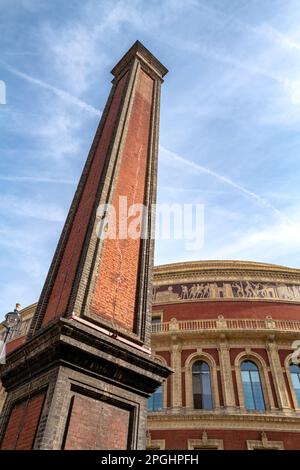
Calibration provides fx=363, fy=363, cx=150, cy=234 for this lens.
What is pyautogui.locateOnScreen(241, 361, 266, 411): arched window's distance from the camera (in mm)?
17719

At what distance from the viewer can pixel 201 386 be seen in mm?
18641

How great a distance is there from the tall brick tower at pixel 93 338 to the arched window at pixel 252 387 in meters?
12.8

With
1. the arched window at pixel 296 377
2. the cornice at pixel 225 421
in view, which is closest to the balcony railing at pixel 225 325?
the arched window at pixel 296 377

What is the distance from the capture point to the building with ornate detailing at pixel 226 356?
1662 cm

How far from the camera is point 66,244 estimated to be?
351 inches

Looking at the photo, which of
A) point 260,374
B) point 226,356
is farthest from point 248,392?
point 226,356

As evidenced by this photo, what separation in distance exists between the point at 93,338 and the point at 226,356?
15.1 m

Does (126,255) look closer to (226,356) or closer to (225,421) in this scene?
(225,421)

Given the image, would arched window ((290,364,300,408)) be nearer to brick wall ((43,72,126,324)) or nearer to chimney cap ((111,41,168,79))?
brick wall ((43,72,126,324))

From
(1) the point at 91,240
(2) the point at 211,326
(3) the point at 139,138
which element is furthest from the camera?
(2) the point at 211,326
